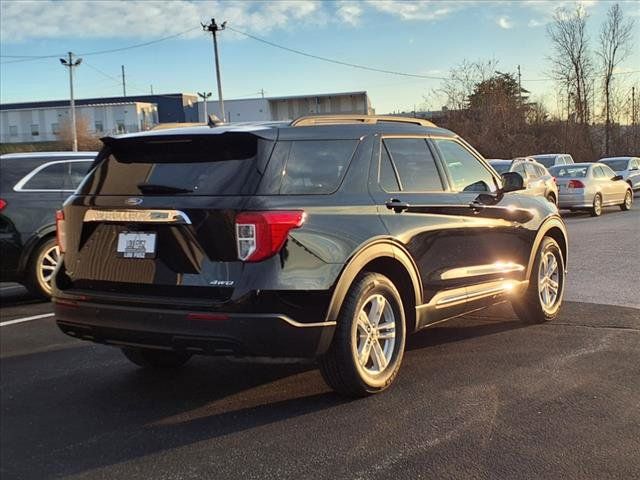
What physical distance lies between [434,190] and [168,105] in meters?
94.4

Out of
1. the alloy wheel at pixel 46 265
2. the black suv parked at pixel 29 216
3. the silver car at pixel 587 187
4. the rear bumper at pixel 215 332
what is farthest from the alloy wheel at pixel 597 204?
the rear bumper at pixel 215 332

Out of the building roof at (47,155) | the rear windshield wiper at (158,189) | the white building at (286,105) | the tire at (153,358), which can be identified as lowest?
the tire at (153,358)

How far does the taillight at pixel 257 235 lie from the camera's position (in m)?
3.70

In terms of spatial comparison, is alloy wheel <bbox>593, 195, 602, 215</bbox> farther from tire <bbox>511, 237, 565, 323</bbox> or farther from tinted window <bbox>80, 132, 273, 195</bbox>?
tinted window <bbox>80, 132, 273, 195</bbox>

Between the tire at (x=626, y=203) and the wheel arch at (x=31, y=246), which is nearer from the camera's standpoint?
the wheel arch at (x=31, y=246)

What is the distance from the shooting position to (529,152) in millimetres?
41000

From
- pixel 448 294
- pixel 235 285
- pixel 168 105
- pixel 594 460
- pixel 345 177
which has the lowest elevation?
pixel 594 460

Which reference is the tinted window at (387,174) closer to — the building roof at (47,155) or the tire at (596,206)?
the building roof at (47,155)

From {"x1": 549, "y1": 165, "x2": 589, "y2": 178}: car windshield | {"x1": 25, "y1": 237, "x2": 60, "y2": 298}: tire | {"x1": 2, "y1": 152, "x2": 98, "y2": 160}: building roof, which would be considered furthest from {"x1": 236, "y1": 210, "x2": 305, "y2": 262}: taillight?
{"x1": 549, "y1": 165, "x2": 589, "y2": 178}: car windshield

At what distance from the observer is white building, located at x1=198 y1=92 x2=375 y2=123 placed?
Result: 7114cm

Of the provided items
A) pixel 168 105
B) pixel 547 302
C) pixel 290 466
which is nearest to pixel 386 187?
pixel 290 466

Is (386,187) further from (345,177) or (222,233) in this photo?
(222,233)

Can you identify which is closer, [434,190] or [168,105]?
[434,190]

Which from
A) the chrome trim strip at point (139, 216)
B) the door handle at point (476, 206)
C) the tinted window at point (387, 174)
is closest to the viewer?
the chrome trim strip at point (139, 216)
